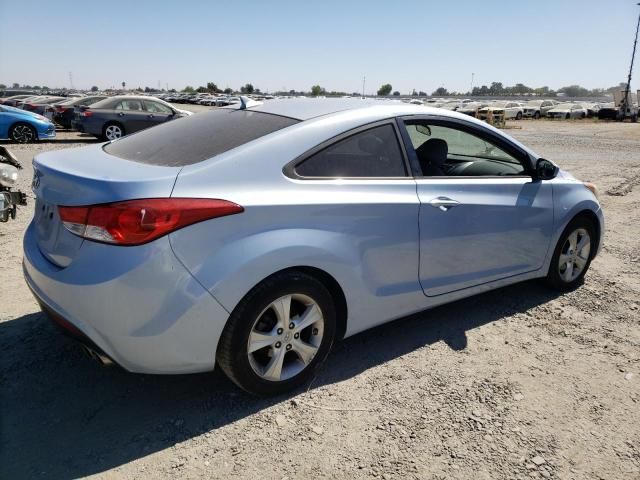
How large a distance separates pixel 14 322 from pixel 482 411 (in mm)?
3134

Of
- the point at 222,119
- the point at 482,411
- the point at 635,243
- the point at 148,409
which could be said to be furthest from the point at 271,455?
the point at 635,243

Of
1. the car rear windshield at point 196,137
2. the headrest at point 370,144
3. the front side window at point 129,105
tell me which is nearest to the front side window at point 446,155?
the headrest at point 370,144

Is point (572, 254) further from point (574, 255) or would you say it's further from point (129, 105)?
point (129, 105)

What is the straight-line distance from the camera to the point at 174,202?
7.64 ft

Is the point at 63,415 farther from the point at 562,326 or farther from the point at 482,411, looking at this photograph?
the point at 562,326

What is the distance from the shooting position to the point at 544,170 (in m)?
3.96

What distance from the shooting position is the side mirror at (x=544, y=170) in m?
3.96

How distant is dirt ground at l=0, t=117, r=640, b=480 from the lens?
2.37 meters

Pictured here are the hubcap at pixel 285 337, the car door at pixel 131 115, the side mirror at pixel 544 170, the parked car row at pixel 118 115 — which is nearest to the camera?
the hubcap at pixel 285 337

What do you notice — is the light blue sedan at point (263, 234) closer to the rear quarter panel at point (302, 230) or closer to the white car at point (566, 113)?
the rear quarter panel at point (302, 230)

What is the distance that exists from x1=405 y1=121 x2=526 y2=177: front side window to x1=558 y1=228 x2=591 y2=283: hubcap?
2.90ft

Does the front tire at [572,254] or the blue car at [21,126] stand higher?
the blue car at [21,126]

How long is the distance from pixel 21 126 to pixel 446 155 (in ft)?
48.0

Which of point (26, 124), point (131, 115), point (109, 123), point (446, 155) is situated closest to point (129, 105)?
point (131, 115)
